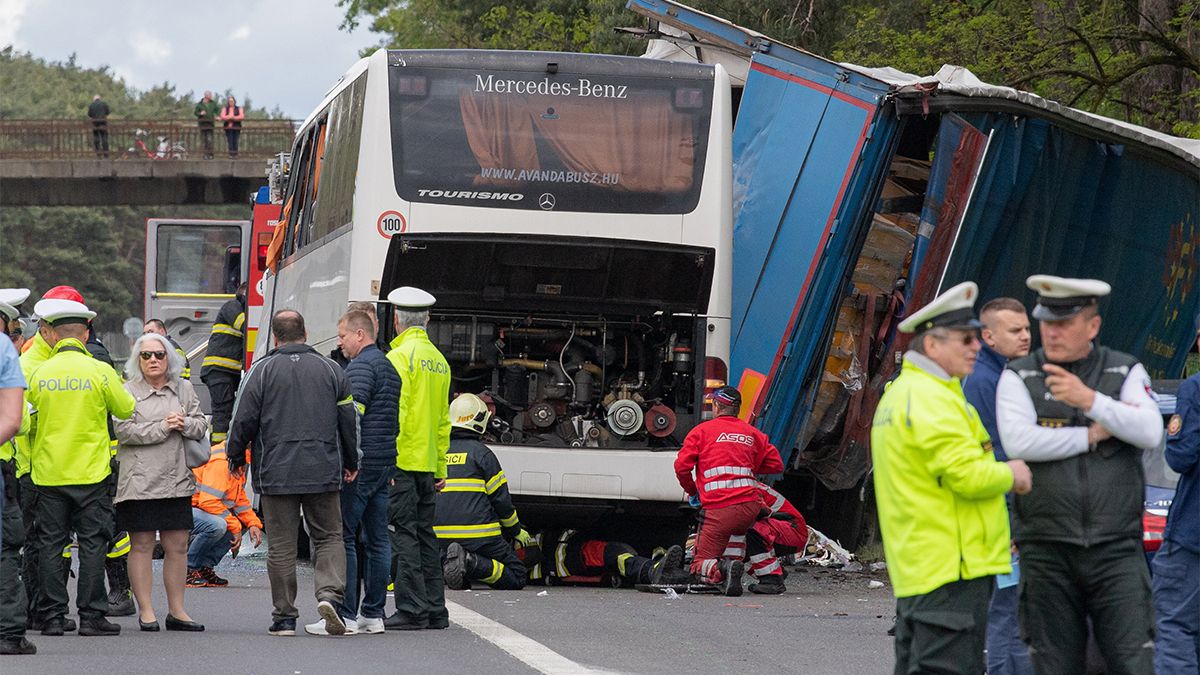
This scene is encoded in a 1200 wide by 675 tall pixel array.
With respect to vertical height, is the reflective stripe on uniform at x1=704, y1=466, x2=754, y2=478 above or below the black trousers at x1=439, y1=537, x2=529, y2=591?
above

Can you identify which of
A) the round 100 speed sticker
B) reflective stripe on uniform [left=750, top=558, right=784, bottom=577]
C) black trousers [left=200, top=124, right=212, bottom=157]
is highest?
black trousers [left=200, top=124, right=212, bottom=157]

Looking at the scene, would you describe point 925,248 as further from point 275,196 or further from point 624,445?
point 275,196

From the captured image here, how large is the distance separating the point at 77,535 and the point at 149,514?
43cm

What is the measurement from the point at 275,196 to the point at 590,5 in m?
9.36

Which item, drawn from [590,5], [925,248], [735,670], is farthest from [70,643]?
[590,5]

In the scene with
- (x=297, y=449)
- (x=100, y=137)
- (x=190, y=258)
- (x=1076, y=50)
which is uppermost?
(x=100, y=137)

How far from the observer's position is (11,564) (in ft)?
29.3

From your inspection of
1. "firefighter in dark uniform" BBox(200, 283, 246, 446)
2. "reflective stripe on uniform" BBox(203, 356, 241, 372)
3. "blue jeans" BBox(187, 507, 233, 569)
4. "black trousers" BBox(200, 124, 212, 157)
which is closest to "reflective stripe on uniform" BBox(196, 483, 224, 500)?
"blue jeans" BBox(187, 507, 233, 569)

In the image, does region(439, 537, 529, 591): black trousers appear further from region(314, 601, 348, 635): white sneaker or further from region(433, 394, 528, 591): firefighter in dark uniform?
region(314, 601, 348, 635): white sneaker

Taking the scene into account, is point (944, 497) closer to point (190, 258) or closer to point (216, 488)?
point (216, 488)

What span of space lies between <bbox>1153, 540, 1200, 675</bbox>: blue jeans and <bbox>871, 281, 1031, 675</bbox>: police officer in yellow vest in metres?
1.86

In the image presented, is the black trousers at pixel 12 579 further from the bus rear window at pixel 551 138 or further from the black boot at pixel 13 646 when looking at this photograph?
the bus rear window at pixel 551 138

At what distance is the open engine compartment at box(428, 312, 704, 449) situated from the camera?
515 inches

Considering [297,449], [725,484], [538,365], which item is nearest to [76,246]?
[538,365]
